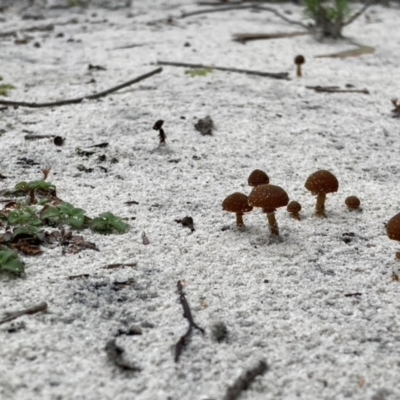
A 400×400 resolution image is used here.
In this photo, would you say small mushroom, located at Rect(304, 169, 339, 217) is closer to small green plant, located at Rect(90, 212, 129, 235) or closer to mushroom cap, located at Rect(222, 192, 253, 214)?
mushroom cap, located at Rect(222, 192, 253, 214)

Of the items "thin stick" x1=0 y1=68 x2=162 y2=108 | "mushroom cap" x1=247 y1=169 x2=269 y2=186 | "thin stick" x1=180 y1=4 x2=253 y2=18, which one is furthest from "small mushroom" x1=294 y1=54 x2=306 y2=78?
"thin stick" x1=180 y1=4 x2=253 y2=18

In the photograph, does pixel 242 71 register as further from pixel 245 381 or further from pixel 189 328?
pixel 245 381

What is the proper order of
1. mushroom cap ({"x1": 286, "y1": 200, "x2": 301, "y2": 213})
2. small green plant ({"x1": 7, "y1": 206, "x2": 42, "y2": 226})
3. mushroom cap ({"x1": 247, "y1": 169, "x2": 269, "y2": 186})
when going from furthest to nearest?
mushroom cap ({"x1": 247, "y1": 169, "x2": 269, "y2": 186}) < mushroom cap ({"x1": 286, "y1": 200, "x2": 301, "y2": 213}) < small green plant ({"x1": 7, "y1": 206, "x2": 42, "y2": 226})

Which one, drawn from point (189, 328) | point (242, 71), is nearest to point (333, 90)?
point (242, 71)

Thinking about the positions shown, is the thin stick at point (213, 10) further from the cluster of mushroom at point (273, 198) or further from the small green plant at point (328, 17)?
the cluster of mushroom at point (273, 198)

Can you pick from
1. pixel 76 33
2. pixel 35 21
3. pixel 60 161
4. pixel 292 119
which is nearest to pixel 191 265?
pixel 60 161

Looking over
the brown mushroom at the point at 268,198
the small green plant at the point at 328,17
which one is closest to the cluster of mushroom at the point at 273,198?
the brown mushroom at the point at 268,198
